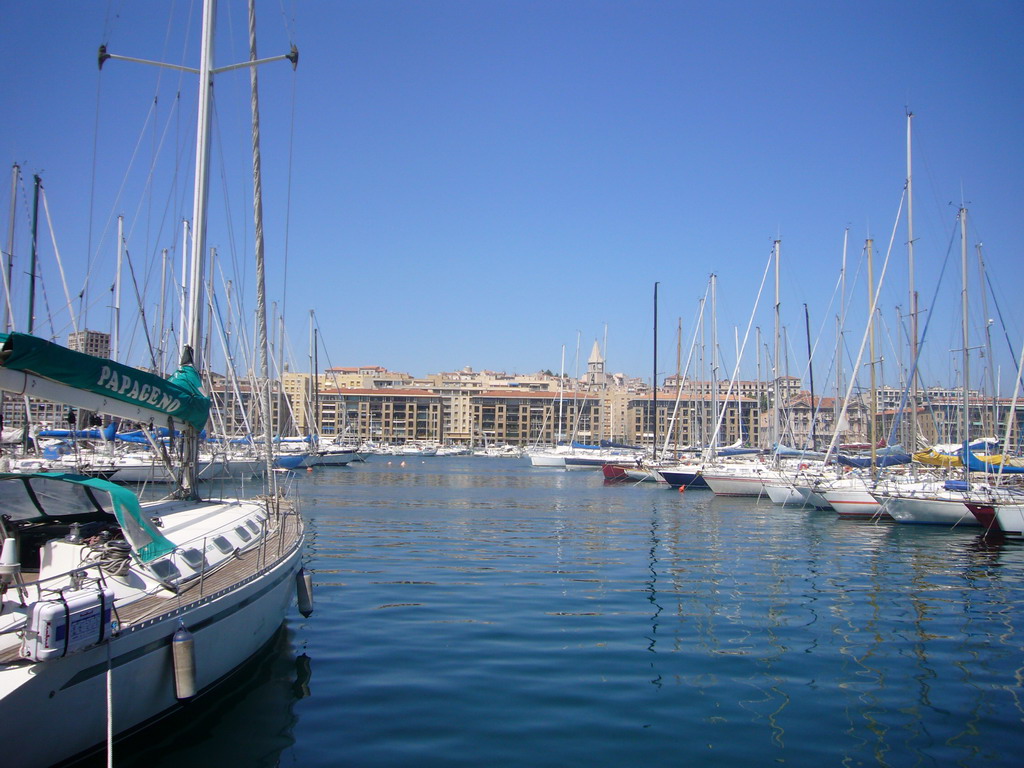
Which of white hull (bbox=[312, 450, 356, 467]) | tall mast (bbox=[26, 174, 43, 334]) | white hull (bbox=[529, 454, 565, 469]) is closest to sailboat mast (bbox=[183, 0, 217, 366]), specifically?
tall mast (bbox=[26, 174, 43, 334])

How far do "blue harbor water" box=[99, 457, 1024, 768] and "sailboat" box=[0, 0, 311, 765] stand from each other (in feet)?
2.44

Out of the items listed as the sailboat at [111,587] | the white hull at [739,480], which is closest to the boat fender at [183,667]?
the sailboat at [111,587]

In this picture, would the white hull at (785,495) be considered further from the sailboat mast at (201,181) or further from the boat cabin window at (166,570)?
the boat cabin window at (166,570)

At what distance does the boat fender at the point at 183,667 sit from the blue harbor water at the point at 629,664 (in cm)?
64

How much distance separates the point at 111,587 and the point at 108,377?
2667 mm

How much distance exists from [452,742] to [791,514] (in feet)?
90.6

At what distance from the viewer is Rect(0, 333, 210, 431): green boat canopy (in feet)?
26.6

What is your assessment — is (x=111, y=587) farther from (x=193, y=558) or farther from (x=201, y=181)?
(x=201, y=181)

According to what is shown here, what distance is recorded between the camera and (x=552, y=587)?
52.7 feet

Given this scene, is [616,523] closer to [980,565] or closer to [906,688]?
[980,565]

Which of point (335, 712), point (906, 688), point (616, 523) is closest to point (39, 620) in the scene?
point (335, 712)

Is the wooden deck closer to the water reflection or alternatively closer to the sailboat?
the sailboat

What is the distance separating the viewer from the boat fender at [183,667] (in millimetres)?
7367

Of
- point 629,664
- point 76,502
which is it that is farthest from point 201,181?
point 629,664
